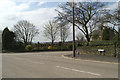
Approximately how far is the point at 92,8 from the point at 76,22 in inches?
176

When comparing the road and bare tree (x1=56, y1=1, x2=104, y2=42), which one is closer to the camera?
the road

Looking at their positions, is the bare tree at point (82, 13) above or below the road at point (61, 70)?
above

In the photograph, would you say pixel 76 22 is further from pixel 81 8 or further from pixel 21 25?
pixel 21 25

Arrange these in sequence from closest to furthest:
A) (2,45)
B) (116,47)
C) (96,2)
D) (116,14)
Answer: (116,47)
(116,14)
(96,2)
(2,45)

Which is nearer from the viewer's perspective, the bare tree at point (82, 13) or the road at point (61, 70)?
the road at point (61, 70)

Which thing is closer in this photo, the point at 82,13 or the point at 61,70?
the point at 61,70

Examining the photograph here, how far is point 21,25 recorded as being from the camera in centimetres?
6222

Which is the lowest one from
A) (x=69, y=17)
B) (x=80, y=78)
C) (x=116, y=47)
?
(x=80, y=78)

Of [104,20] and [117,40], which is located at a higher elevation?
[104,20]

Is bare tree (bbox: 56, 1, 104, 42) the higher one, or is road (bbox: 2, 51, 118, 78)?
bare tree (bbox: 56, 1, 104, 42)

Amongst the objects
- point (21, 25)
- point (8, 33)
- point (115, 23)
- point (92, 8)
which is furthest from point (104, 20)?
point (21, 25)

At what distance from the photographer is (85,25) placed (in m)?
29.6

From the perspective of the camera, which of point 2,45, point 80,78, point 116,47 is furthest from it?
point 2,45

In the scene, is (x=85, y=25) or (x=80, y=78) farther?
(x=85, y=25)
